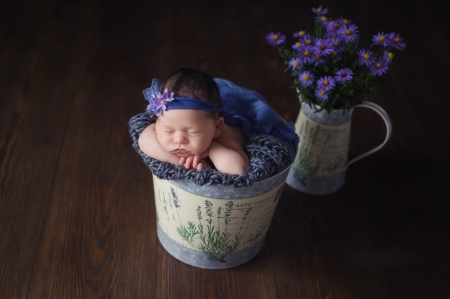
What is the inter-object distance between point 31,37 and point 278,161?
106cm

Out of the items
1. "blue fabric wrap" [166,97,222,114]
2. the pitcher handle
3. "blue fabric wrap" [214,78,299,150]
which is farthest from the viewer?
the pitcher handle

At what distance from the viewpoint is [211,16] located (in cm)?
176

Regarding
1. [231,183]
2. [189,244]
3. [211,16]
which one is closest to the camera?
[231,183]

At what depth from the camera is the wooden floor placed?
101 cm

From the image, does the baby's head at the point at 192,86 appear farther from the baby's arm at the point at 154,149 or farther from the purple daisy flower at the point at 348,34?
the purple daisy flower at the point at 348,34

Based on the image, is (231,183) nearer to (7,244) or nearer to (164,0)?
(7,244)

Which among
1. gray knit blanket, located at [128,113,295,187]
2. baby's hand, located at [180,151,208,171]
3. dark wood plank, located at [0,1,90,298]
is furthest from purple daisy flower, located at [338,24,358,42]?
dark wood plank, located at [0,1,90,298]

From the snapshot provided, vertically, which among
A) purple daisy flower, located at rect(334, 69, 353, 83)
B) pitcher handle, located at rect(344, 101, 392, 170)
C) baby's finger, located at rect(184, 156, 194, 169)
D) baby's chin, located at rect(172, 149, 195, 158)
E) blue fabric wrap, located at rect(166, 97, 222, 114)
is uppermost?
blue fabric wrap, located at rect(166, 97, 222, 114)

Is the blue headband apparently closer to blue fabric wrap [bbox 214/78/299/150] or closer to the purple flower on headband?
the purple flower on headband

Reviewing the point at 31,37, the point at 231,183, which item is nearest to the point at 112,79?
the point at 31,37

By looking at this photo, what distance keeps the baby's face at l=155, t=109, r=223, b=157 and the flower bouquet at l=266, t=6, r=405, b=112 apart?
0.83 feet

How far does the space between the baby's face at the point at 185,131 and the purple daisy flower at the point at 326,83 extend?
25 cm

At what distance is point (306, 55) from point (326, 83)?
7 cm

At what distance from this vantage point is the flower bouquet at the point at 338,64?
3.19 ft
